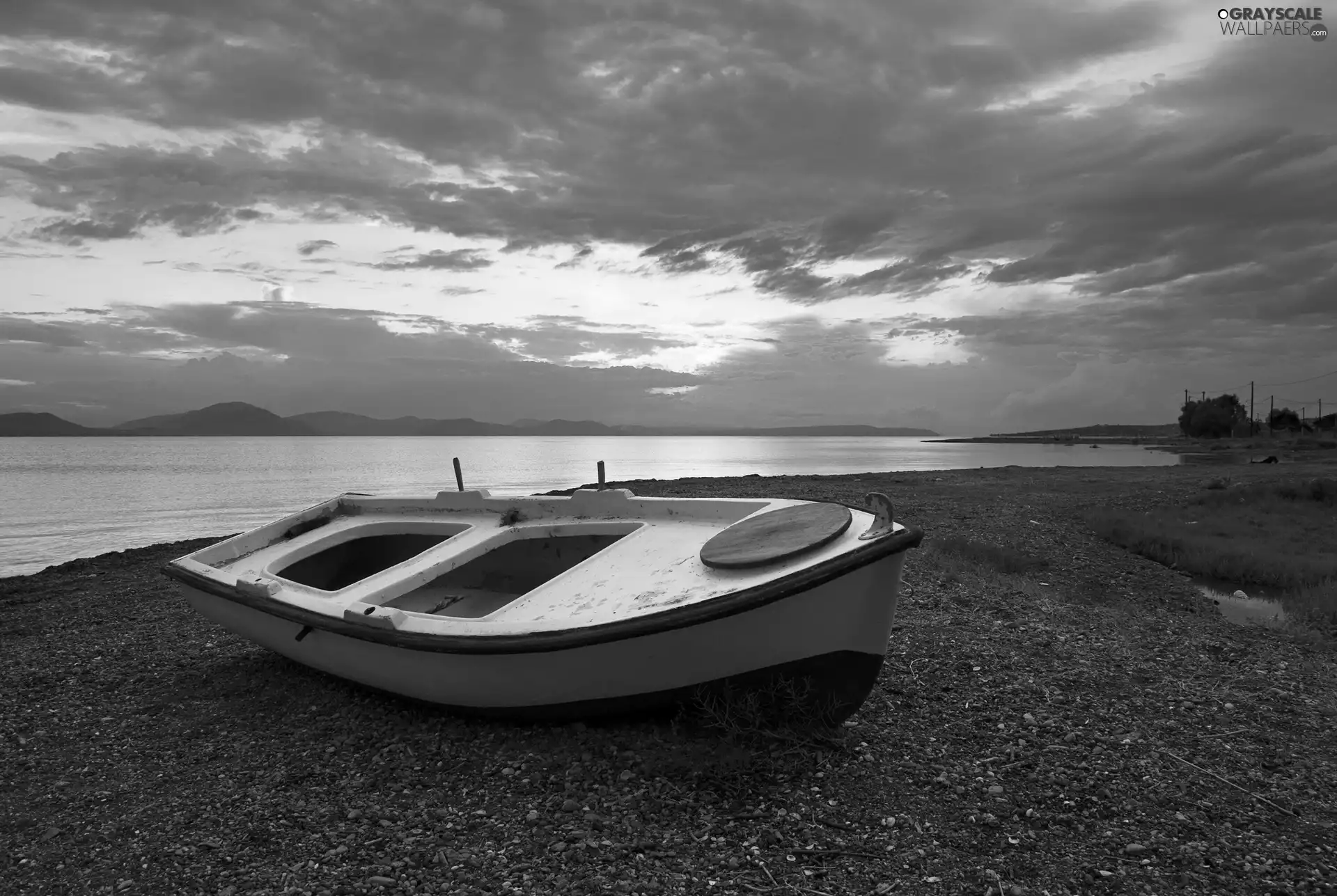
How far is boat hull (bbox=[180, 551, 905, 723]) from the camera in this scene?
4.70m

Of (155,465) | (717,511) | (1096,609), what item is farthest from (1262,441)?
(155,465)

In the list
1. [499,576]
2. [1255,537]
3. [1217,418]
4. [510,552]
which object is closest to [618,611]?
[510,552]

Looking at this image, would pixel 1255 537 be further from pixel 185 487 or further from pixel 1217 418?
pixel 1217 418

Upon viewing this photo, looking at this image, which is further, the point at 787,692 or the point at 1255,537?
the point at 1255,537

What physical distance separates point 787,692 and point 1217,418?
108 metres

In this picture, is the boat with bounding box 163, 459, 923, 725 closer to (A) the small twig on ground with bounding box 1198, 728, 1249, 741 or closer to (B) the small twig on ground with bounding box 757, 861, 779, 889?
(B) the small twig on ground with bounding box 757, 861, 779, 889

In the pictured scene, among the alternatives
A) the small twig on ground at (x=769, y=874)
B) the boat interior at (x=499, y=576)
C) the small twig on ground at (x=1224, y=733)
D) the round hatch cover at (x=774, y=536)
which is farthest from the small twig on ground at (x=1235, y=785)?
the boat interior at (x=499, y=576)

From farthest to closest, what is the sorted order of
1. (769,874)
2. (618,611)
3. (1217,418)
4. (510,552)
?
(1217,418), (510,552), (618,611), (769,874)

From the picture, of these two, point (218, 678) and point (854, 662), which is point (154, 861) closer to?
point (218, 678)

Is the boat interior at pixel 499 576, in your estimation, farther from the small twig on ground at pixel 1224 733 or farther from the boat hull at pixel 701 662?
the small twig on ground at pixel 1224 733

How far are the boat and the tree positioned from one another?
10580cm

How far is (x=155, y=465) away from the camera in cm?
7338

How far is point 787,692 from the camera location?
16.6 ft

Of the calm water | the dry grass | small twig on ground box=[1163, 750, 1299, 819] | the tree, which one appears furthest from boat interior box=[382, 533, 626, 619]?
the tree
